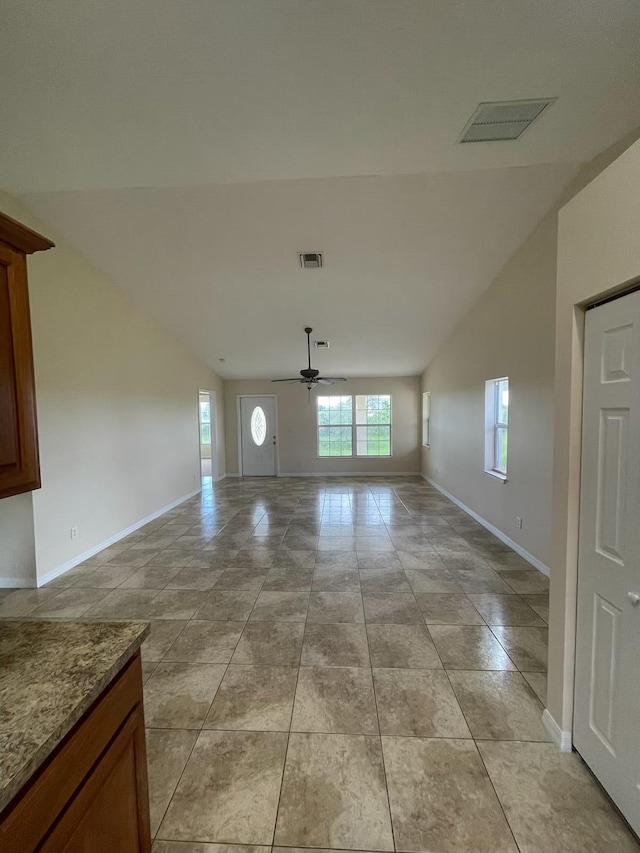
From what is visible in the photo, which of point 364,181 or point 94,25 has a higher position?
point 364,181

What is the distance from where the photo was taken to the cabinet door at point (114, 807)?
2.56 ft

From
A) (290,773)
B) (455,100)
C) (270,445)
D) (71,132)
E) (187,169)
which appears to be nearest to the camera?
(290,773)

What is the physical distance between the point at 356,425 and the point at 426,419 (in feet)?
5.31

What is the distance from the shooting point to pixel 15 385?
Result: 41.8 inches

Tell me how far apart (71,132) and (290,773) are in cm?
324

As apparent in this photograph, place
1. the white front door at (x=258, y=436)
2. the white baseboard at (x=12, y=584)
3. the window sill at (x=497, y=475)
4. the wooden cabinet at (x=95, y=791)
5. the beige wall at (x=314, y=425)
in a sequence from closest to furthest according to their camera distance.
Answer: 1. the wooden cabinet at (x=95, y=791)
2. the white baseboard at (x=12, y=584)
3. the window sill at (x=497, y=475)
4. the beige wall at (x=314, y=425)
5. the white front door at (x=258, y=436)

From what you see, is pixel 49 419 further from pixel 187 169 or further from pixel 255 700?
pixel 255 700

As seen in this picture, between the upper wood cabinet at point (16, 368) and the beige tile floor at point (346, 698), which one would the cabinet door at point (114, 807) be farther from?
the upper wood cabinet at point (16, 368)

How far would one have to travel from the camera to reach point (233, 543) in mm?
4266

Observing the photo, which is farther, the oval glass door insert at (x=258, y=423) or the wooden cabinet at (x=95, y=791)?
the oval glass door insert at (x=258, y=423)

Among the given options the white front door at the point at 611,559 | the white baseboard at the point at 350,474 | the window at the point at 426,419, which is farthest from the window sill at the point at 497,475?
the white baseboard at the point at 350,474

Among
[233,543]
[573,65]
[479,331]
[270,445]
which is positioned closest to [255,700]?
[233,543]

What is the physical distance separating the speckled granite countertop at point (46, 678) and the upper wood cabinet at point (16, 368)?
0.45 m

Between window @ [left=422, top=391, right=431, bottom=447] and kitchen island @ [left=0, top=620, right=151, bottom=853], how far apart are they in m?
7.16
